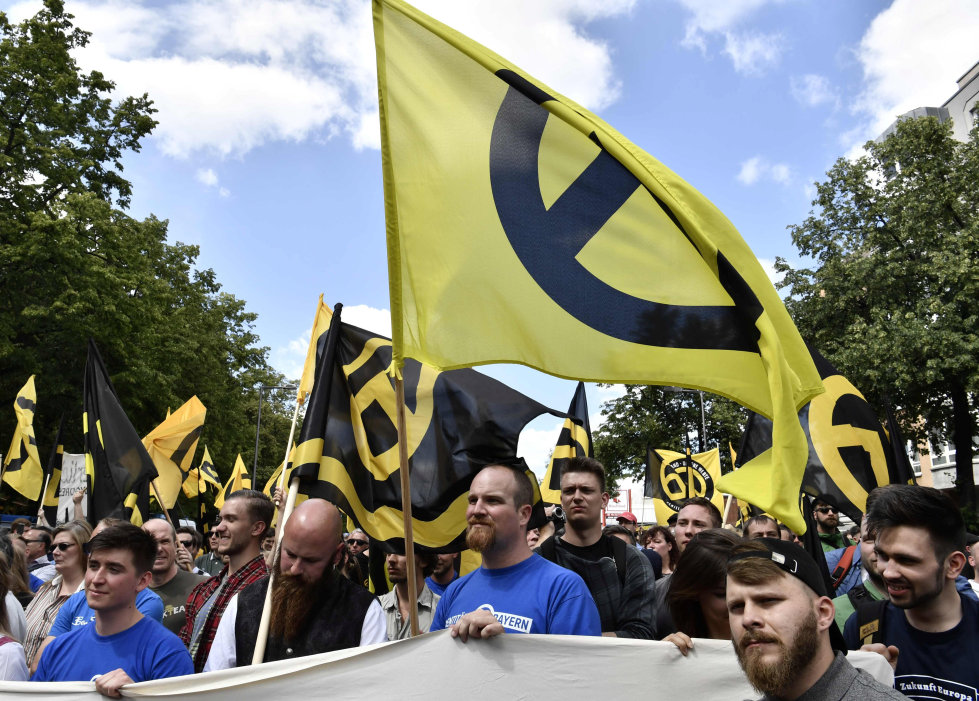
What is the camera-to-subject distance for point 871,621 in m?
3.22

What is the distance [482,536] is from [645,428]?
126 ft

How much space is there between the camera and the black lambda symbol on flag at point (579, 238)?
11.6 feet

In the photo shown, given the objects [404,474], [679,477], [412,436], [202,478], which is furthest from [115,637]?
[202,478]

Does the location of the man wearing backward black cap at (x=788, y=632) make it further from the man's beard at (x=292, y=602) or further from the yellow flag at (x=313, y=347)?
the yellow flag at (x=313, y=347)

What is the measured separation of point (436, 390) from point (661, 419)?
37767 mm

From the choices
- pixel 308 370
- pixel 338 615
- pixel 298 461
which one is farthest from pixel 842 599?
pixel 308 370

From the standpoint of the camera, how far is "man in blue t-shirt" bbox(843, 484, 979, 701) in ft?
9.57

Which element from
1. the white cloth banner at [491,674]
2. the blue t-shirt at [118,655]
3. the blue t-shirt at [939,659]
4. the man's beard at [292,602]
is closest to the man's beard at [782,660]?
the white cloth banner at [491,674]

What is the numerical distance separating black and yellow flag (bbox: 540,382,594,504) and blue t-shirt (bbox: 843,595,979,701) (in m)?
6.06

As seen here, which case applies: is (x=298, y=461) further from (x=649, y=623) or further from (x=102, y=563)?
(x=649, y=623)

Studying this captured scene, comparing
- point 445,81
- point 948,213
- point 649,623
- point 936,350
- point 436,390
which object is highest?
point 948,213

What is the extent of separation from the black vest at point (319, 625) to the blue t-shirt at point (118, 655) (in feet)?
0.96

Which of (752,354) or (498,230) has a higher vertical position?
(498,230)

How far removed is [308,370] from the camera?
5867 millimetres
